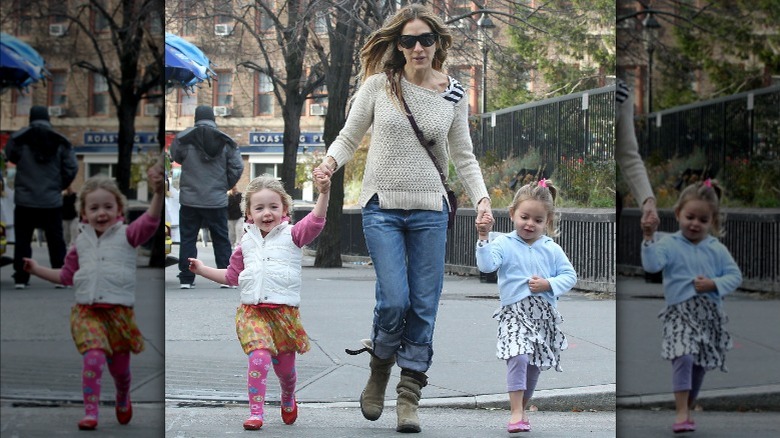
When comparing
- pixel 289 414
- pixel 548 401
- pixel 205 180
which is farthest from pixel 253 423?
pixel 548 401

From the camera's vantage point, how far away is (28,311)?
5.48 feet

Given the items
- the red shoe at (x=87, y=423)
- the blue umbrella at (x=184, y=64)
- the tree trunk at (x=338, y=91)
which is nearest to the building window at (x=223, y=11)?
the blue umbrella at (x=184, y=64)

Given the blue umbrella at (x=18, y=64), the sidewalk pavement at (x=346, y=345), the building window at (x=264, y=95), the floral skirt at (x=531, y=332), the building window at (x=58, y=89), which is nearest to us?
the blue umbrella at (x=18, y=64)

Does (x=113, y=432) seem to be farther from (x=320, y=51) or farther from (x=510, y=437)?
(x=320, y=51)

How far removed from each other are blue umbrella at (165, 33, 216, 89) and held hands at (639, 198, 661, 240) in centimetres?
327

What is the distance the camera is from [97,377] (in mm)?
1757

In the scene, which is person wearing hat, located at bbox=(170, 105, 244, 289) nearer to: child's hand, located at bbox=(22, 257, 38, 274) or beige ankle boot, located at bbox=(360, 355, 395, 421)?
beige ankle boot, located at bbox=(360, 355, 395, 421)


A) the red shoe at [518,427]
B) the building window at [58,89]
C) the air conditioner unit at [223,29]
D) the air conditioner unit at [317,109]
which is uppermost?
the air conditioner unit at [223,29]

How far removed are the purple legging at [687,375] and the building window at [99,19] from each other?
89cm

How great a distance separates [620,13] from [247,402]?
12.1 ft

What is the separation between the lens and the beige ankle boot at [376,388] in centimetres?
447

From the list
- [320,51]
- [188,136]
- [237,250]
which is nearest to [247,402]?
[237,250]

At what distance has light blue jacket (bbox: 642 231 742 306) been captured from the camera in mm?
1433

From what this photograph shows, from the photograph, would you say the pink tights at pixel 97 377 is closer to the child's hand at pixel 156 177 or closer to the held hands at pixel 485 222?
the child's hand at pixel 156 177
